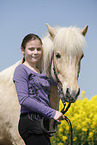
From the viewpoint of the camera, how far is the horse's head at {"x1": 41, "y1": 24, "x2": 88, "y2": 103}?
2.53m

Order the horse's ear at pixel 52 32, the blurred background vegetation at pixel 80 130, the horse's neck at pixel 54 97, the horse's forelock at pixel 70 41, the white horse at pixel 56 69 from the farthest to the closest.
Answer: the blurred background vegetation at pixel 80 130, the horse's neck at pixel 54 97, the horse's ear at pixel 52 32, the horse's forelock at pixel 70 41, the white horse at pixel 56 69

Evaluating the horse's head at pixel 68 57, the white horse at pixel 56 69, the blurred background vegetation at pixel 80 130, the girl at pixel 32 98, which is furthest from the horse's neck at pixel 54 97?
the blurred background vegetation at pixel 80 130

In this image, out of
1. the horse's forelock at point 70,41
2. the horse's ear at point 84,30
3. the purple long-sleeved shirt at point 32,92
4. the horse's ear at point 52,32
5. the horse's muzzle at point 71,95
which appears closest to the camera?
the purple long-sleeved shirt at point 32,92

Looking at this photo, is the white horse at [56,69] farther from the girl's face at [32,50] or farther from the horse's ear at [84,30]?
the girl's face at [32,50]

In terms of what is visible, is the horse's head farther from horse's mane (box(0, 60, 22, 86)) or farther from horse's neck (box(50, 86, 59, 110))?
horse's mane (box(0, 60, 22, 86))

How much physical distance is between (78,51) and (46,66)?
47 cm

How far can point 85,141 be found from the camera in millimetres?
6191

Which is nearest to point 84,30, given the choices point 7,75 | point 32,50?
point 32,50

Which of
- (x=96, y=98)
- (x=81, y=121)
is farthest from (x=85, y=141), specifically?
(x=96, y=98)

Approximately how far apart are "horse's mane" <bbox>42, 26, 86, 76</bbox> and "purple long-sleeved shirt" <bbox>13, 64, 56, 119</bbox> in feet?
1.33

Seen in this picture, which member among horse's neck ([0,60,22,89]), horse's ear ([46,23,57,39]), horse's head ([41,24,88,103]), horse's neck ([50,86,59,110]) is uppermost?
horse's ear ([46,23,57,39])

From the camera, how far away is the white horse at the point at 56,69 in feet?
8.53

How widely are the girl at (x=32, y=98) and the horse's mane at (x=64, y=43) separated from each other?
28cm

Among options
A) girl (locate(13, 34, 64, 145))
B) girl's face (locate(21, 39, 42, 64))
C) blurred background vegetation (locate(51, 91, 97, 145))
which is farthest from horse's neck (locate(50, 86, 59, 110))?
blurred background vegetation (locate(51, 91, 97, 145))
